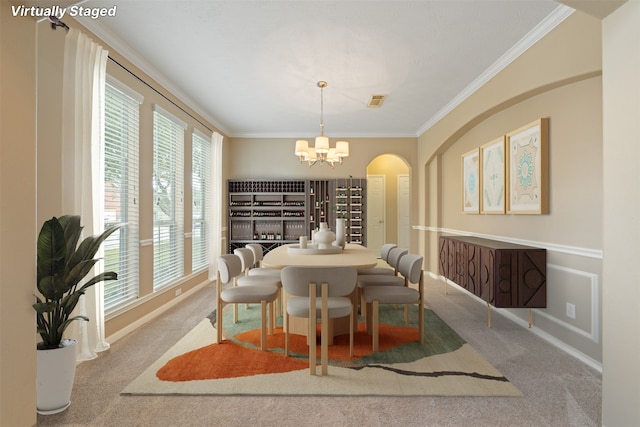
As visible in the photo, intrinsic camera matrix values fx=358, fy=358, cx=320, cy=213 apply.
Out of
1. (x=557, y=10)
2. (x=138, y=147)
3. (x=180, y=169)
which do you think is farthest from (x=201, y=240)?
(x=557, y=10)

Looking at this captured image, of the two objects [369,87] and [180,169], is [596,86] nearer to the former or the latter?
[369,87]

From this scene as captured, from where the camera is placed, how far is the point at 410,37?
11.4ft

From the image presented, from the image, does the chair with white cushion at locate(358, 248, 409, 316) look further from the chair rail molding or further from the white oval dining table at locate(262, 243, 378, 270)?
the chair rail molding

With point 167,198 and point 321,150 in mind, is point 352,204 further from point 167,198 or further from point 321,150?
point 167,198

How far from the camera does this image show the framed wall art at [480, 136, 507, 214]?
14.8 feet

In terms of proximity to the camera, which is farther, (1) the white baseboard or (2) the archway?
(2) the archway

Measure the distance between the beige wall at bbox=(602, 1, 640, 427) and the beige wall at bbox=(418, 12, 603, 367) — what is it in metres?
1.05

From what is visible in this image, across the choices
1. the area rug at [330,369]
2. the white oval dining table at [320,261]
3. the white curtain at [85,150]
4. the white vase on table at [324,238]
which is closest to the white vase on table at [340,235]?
the white vase on table at [324,238]

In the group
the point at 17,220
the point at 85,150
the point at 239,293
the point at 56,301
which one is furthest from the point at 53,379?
the point at 85,150

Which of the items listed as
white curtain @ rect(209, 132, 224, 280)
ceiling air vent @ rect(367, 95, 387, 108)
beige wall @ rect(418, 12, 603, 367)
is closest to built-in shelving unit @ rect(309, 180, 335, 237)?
white curtain @ rect(209, 132, 224, 280)

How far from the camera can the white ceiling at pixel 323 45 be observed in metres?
3.01

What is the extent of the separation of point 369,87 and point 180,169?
118 inches

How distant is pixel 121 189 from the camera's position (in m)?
3.78

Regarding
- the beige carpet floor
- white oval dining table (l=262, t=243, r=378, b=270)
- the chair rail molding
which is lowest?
the beige carpet floor
